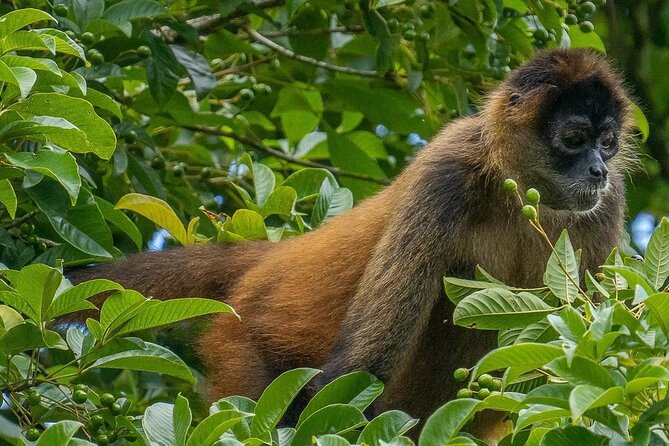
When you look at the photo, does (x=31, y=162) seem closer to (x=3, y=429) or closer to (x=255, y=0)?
(x=3, y=429)

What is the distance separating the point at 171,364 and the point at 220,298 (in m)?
2.02

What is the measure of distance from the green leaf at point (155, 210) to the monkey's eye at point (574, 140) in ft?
6.24

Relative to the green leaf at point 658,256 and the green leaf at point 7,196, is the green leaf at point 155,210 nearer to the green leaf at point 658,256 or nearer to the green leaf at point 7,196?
the green leaf at point 7,196

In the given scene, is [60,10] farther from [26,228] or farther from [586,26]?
[586,26]

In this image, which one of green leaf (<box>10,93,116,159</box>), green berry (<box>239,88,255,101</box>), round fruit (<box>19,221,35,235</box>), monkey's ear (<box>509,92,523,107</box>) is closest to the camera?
green leaf (<box>10,93,116,159</box>)

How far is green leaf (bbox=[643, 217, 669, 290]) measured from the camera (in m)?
3.27

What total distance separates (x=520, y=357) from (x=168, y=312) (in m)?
1.19

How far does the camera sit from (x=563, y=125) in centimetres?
527

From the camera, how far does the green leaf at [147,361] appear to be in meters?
3.48

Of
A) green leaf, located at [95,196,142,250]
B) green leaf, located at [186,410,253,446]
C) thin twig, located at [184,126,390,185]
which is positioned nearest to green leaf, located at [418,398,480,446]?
green leaf, located at [186,410,253,446]

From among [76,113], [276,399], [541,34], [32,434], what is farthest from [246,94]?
[276,399]

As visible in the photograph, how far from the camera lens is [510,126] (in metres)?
5.41

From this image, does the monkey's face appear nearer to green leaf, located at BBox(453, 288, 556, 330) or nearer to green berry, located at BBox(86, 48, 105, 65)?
green leaf, located at BBox(453, 288, 556, 330)

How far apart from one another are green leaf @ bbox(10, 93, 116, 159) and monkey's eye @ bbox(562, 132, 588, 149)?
Answer: 2442 millimetres
